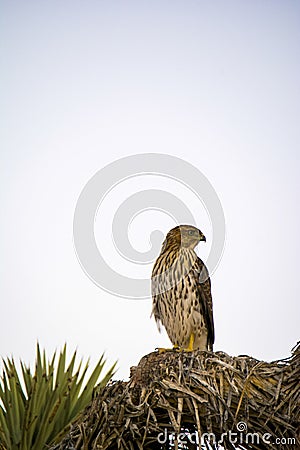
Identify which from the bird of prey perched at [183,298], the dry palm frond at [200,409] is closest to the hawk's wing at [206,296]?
the bird of prey perched at [183,298]

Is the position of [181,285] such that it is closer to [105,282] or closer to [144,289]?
[144,289]

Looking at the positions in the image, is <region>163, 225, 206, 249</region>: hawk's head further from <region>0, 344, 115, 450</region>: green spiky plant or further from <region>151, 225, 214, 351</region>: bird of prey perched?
<region>0, 344, 115, 450</region>: green spiky plant

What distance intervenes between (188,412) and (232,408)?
0.27 meters

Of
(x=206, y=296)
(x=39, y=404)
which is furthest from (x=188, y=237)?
(x=39, y=404)

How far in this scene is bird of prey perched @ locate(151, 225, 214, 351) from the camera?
21.8ft

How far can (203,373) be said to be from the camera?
14.0ft

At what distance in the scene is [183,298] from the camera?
21.8 feet

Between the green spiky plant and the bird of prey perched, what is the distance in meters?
0.94

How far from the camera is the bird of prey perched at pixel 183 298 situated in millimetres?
6652

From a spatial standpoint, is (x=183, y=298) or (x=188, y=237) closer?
(x=183, y=298)

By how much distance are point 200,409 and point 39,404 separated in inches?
109

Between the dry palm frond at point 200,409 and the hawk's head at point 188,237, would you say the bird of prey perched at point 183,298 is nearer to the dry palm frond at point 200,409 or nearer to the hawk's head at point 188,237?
the hawk's head at point 188,237

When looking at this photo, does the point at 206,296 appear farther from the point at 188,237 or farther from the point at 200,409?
the point at 200,409

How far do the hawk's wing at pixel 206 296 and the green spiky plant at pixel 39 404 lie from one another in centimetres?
119
